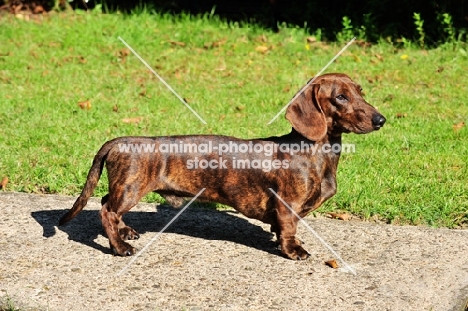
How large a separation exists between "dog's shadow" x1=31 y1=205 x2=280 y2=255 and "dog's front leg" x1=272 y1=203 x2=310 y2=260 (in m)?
0.17

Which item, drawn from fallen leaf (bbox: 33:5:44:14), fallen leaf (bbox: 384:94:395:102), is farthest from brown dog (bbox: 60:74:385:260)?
fallen leaf (bbox: 33:5:44:14)

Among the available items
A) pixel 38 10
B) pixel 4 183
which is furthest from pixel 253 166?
pixel 38 10

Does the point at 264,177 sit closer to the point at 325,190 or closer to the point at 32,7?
the point at 325,190

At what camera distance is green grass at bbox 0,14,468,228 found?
6.28 metres

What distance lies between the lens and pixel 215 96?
8477 millimetres

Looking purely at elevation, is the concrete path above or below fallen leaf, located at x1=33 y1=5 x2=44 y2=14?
below

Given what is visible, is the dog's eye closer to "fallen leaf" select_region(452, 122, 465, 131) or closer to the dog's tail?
the dog's tail

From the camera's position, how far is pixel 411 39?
33.1 ft

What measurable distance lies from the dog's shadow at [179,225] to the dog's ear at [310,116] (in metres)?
0.80

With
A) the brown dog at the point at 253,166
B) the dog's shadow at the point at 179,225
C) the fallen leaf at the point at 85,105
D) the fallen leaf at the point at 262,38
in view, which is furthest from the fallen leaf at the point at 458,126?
the fallen leaf at the point at 85,105

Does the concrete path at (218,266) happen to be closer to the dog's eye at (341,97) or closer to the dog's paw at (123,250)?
the dog's paw at (123,250)

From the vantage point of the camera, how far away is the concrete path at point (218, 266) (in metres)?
4.38

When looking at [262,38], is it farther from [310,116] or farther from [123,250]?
[123,250]

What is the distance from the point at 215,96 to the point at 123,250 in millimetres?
3758
